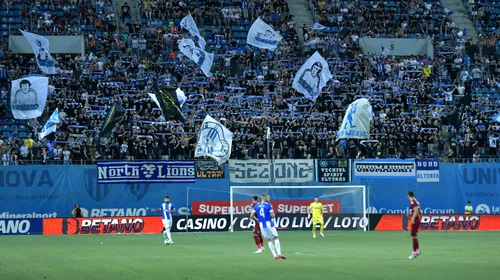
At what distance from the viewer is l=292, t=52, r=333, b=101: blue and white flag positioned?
54938 mm

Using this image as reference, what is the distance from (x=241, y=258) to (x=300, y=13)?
41381 millimetres

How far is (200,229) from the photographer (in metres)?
50.6

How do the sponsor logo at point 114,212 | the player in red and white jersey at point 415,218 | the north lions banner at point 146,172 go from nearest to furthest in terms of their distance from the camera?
1. the player in red and white jersey at point 415,218
2. the north lions banner at point 146,172
3. the sponsor logo at point 114,212

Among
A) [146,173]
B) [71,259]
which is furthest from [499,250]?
[146,173]

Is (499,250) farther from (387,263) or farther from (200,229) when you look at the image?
(200,229)

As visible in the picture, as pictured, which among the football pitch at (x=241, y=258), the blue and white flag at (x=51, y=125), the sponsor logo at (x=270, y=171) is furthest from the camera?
the sponsor logo at (x=270, y=171)

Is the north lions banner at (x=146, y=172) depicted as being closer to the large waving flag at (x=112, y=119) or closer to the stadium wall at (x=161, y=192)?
the stadium wall at (x=161, y=192)

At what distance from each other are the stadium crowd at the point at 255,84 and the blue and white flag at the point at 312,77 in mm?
1627

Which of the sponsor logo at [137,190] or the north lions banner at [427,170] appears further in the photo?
the north lions banner at [427,170]

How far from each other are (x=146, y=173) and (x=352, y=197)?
38.5ft

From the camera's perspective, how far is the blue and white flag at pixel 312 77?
180ft

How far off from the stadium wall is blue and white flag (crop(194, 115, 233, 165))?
281cm

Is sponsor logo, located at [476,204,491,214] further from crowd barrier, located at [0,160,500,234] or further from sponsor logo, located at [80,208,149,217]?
sponsor logo, located at [80,208,149,217]

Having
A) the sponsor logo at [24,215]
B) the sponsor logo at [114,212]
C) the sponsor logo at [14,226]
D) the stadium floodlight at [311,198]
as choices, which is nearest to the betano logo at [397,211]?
the stadium floodlight at [311,198]
